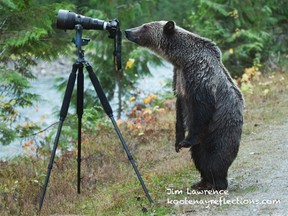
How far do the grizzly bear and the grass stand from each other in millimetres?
539

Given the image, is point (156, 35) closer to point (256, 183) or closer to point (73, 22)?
point (73, 22)

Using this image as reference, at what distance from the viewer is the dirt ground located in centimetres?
564

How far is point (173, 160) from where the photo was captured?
7859 mm

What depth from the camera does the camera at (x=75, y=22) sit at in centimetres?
577

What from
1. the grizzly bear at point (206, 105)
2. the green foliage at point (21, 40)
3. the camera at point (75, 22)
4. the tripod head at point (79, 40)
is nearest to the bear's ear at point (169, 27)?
the grizzly bear at point (206, 105)

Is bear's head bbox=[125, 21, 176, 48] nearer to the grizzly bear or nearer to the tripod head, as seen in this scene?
the grizzly bear

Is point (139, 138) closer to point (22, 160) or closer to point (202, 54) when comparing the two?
point (22, 160)

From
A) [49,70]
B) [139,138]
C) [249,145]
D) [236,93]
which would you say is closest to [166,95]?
[139,138]

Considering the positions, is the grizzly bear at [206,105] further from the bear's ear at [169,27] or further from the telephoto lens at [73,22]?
the telephoto lens at [73,22]

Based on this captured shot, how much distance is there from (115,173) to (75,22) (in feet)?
8.48

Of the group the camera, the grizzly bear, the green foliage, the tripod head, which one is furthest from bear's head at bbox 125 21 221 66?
the green foliage

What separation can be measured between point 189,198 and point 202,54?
5.51 ft

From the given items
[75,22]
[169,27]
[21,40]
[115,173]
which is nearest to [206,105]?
[169,27]

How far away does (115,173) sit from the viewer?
757 centimetres
